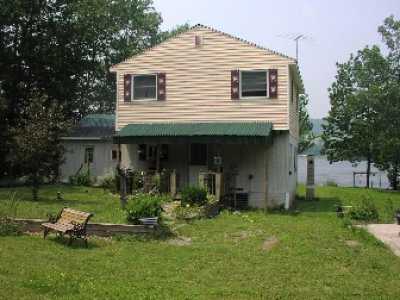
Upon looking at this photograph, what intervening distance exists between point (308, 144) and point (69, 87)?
2530 centimetres

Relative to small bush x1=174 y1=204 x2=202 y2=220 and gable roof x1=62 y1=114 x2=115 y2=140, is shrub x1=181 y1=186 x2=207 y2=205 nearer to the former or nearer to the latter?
small bush x1=174 y1=204 x2=202 y2=220

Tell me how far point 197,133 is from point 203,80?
279cm

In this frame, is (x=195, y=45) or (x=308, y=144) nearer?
(x=195, y=45)

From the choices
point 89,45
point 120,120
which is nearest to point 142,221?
point 120,120

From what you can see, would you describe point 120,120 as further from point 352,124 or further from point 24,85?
point 352,124

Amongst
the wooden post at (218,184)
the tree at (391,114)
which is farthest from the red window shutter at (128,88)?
the tree at (391,114)

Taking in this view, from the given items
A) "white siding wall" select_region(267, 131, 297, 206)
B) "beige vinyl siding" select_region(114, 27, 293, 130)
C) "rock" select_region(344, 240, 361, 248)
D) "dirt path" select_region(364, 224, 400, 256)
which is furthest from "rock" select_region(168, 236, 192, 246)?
"beige vinyl siding" select_region(114, 27, 293, 130)

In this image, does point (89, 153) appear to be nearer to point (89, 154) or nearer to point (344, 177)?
point (89, 154)

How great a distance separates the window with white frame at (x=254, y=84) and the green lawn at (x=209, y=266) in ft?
24.9

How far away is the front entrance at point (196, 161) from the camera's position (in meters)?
22.2

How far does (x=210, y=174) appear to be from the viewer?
19.9 meters

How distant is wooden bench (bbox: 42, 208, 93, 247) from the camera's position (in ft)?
39.5

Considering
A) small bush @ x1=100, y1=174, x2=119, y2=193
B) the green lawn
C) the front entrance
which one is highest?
the front entrance

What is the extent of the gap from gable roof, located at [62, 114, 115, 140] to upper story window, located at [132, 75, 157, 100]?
6818mm
